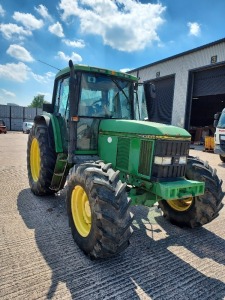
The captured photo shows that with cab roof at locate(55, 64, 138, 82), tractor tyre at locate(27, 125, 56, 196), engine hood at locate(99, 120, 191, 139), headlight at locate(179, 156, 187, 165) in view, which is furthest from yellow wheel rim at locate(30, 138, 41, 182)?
headlight at locate(179, 156, 187, 165)

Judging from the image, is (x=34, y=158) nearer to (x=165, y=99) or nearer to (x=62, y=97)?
(x=62, y=97)

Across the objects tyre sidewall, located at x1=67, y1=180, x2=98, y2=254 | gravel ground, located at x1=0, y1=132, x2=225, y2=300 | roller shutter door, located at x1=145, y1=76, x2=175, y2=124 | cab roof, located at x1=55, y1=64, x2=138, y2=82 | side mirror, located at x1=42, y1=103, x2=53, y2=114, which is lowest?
gravel ground, located at x1=0, y1=132, x2=225, y2=300

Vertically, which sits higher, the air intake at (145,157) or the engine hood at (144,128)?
the engine hood at (144,128)

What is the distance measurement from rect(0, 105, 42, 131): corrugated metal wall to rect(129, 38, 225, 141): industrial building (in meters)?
16.8

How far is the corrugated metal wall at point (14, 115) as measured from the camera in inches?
1294

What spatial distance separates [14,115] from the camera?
33500mm

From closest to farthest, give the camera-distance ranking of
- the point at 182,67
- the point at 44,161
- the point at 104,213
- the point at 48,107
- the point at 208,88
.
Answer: the point at 104,213 < the point at 44,161 < the point at 48,107 < the point at 208,88 < the point at 182,67

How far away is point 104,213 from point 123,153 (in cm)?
121

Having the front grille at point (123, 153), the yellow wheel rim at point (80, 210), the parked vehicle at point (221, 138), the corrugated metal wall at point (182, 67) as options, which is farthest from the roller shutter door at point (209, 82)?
the yellow wheel rim at point (80, 210)

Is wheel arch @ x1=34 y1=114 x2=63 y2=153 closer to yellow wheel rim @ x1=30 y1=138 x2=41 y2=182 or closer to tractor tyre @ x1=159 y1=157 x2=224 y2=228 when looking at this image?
yellow wheel rim @ x1=30 y1=138 x2=41 y2=182

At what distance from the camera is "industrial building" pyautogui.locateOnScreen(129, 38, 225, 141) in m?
17.3

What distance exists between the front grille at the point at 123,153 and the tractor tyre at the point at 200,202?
0.94 m

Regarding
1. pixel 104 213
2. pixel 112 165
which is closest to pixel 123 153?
pixel 112 165

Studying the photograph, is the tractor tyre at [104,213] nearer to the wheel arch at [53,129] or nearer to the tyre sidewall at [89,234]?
the tyre sidewall at [89,234]
